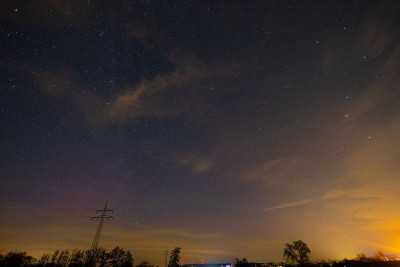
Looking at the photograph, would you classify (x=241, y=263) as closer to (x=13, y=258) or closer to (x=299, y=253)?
(x=299, y=253)

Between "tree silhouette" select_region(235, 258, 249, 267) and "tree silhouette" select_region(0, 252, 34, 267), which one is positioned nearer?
"tree silhouette" select_region(0, 252, 34, 267)

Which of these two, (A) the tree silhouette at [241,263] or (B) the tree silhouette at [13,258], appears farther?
(A) the tree silhouette at [241,263]

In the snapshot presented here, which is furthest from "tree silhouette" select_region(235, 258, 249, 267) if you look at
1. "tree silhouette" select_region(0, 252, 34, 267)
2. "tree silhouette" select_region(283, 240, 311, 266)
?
"tree silhouette" select_region(0, 252, 34, 267)

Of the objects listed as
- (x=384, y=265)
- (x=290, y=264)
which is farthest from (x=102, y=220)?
(x=290, y=264)

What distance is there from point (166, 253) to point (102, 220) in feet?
188

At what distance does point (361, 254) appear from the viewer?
11231cm

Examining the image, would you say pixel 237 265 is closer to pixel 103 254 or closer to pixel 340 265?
pixel 103 254

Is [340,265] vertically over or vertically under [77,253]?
under

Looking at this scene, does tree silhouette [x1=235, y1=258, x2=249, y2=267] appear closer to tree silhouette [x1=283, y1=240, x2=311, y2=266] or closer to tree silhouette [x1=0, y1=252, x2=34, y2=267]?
tree silhouette [x1=283, y1=240, x2=311, y2=266]

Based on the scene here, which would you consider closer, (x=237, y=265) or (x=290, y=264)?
(x=290, y=264)

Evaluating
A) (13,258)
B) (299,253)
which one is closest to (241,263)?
(299,253)

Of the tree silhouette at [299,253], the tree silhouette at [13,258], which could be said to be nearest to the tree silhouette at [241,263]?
the tree silhouette at [299,253]

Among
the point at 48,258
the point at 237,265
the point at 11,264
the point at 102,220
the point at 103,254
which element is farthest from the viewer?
the point at 48,258

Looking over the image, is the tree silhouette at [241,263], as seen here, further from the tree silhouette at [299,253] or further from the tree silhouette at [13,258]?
the tree silhouette at [13,258]
